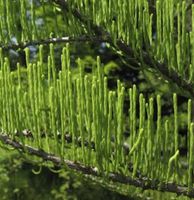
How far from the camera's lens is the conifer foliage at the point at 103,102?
1.62m

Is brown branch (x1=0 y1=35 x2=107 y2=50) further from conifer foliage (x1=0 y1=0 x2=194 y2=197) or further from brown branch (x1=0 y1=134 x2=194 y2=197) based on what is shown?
brown branch (x1=0 y1=134 x2=194 y2=197)

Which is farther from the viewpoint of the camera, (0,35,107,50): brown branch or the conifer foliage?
(0,35,107,50): brown branch

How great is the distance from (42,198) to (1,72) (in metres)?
5.81

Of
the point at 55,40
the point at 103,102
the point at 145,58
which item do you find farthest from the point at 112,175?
the point at 55,40

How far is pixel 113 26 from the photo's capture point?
1.90 meters

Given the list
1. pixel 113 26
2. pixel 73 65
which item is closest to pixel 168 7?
pixel 113 26

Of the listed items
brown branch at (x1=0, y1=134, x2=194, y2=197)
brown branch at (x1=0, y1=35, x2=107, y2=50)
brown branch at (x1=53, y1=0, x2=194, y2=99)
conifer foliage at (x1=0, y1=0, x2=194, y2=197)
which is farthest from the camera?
brown branch at (x1=0, y1=35, x2=107, y2=50)

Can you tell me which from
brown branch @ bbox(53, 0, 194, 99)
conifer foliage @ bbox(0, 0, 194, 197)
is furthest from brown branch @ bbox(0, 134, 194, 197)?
brown branch @ bbox(53, 0, 194, 99)

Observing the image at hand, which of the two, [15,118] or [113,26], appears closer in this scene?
[15,118]

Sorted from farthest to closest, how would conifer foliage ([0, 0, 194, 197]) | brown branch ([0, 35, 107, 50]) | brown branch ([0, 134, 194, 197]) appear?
1. brown branch ([0, 35, 107, 50])
2. brown branch ([0, 134, 194, 197])
3. conifer foliage ([0, 0, 194, 197])

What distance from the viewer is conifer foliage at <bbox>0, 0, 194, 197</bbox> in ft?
5.32

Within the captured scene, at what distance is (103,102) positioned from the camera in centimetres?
162

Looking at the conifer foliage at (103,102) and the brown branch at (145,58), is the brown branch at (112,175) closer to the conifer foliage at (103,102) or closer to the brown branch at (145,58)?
the conifer foliage at (103,102)

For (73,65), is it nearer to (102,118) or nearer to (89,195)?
(89,195)
